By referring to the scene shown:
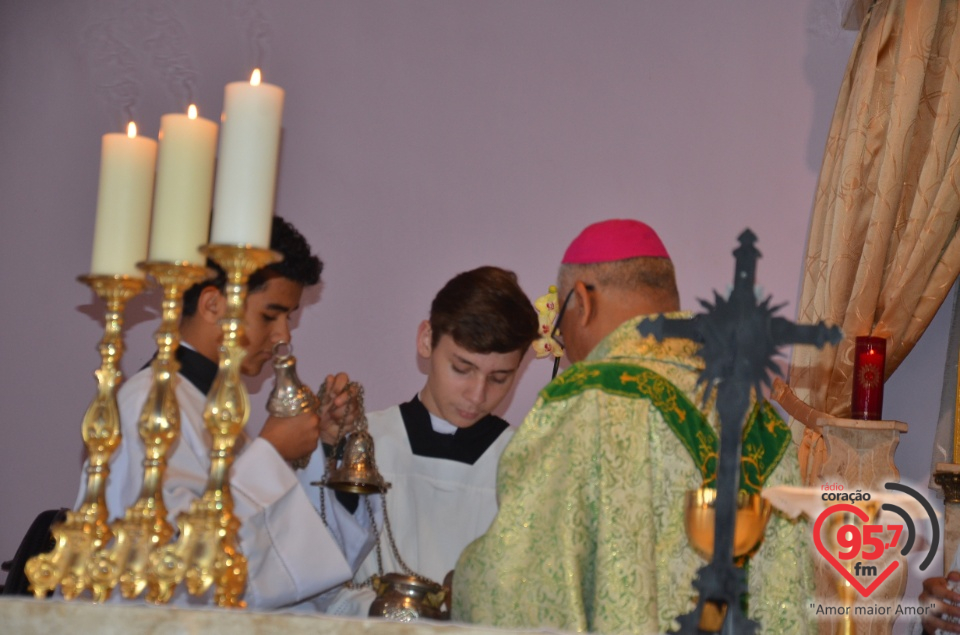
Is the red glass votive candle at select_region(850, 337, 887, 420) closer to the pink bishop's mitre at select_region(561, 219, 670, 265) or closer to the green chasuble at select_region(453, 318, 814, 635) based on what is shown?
the pink bishop's mitre at select_region(561, 219, 670, 265)

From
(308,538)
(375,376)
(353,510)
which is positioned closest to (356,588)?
(353,510)

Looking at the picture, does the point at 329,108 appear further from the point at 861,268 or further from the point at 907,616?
the point at 907,616

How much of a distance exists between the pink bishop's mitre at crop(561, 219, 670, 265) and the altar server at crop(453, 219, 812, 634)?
0.99 feet

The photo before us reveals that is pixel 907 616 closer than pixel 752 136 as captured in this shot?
Yes

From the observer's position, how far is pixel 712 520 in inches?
69.2

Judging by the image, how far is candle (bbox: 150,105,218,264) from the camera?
6.31 feet

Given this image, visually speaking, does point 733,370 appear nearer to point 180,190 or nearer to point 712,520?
point 712,520

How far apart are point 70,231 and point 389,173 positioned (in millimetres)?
1600

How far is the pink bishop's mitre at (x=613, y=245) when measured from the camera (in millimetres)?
3182

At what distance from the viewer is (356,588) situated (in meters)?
3.35

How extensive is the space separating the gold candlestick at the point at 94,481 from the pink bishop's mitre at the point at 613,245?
4.94 ft

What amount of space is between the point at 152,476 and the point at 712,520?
92 centimetres

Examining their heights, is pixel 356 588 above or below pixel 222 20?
below

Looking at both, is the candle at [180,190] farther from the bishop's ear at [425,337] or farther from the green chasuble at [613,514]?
the bishop's ear at [425,337]
